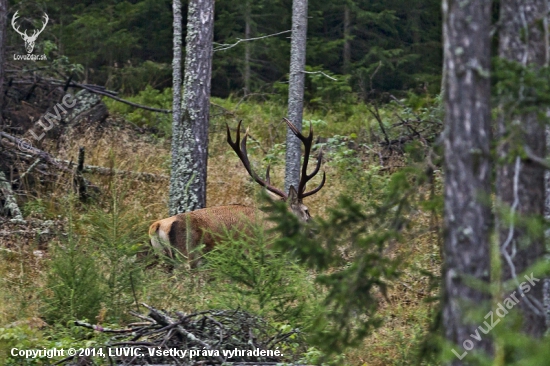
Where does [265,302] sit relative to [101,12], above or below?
below

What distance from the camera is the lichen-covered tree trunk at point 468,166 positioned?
262 cm

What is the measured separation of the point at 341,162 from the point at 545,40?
8.12m

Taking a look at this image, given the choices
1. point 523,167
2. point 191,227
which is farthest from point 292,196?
point 523,167

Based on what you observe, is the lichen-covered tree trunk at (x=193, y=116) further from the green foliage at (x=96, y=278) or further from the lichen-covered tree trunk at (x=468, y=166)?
the lichen-covered tree trunk at (x=468, y=166)

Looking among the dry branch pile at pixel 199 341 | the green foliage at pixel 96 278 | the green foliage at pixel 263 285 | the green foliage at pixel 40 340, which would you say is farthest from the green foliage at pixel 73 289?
the green foliage at pixel 263 285

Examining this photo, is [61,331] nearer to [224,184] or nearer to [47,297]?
[47,297]

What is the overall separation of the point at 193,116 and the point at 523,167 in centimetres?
650

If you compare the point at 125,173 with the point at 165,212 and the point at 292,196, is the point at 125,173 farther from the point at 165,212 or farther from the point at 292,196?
the point at 292,196

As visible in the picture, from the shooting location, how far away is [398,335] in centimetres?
559

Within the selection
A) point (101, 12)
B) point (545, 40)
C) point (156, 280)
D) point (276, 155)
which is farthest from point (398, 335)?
point (101, 12)

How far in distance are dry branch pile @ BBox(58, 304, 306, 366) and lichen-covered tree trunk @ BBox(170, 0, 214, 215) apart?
12.5ft

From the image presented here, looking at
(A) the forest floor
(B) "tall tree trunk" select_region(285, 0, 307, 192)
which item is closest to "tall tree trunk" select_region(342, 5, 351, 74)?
(A) the forest floor

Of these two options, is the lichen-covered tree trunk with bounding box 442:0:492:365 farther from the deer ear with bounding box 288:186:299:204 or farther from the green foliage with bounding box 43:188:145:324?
the deer ear with bounding box 288:186:299:204

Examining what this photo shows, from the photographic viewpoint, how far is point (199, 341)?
187 inches
